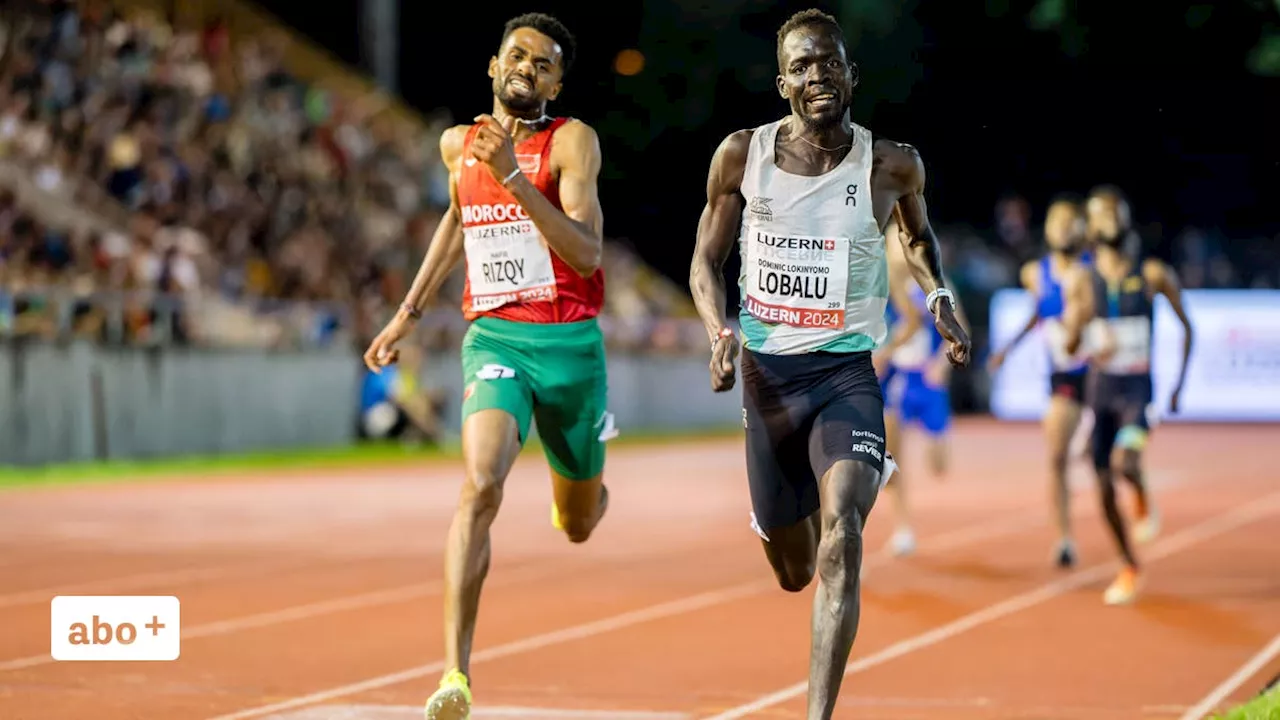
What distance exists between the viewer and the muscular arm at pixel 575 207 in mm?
7789

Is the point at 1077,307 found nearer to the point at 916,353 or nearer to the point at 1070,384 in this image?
the point at 1070,384

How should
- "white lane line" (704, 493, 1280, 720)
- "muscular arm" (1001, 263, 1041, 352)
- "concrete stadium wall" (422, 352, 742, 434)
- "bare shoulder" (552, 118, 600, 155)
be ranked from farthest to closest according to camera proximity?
"concrete stadium wall" (422, 352, 742, 434)
"muscular arm" (1001, 263, 1041, 352)
"white lane line" (704, 493, 1280, 720)
"bare shoulder" (552, 118, 600, 155)

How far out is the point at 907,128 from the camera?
42.3 metres

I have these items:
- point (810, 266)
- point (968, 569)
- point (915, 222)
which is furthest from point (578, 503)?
point (968, 569)

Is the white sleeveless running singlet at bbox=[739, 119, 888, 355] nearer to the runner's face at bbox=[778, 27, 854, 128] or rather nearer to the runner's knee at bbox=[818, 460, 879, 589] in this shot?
the runner's face at bbox=[778, 27, 854, 128]

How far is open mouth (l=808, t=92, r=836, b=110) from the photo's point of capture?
7.13 metres

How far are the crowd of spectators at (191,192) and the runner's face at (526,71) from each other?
15.9m

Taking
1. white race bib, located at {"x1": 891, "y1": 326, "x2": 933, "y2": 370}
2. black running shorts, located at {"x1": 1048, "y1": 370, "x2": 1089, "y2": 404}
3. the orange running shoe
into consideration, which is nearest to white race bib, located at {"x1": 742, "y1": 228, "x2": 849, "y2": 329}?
the orange running shoe

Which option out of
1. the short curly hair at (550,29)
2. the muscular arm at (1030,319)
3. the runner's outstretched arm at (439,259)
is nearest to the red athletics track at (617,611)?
the runner's outstretched arm at (439,259)

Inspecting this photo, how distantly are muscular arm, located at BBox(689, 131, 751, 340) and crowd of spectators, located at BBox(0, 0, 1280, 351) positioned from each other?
16.8 m

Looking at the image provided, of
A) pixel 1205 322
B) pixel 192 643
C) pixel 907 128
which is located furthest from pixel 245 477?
pixel 1205 322

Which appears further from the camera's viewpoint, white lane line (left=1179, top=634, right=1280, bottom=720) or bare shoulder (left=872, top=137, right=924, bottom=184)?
white lane line (left=1179, top=634, right=1280, bottom=720)

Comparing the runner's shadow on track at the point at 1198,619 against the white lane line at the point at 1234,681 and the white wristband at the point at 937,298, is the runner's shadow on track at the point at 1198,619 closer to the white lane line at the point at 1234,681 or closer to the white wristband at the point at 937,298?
the white lane line at the point at 1234,681

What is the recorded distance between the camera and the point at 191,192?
89.9ft
